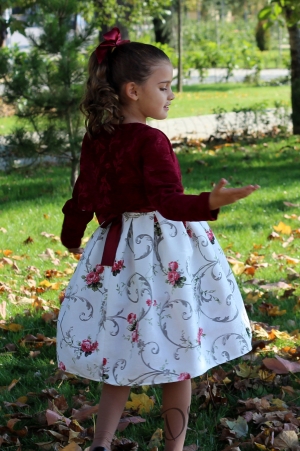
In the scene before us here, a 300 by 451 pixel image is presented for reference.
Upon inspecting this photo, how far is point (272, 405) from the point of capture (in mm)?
3041

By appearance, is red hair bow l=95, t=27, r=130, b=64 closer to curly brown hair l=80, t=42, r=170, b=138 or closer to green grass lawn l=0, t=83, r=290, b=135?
curly brown hair l=80, t=42, r=170, b=138

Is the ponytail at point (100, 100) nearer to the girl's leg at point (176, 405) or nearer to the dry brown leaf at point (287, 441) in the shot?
the girl's leg at point (176, 405)

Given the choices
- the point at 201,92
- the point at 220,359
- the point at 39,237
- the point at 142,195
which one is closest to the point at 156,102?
the point at 142,195

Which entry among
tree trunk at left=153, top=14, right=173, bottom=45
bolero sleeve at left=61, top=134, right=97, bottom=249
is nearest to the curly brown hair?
bolero sleeve at left=61, top=134, right=97, bottom=249

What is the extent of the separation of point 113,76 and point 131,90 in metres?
0.09

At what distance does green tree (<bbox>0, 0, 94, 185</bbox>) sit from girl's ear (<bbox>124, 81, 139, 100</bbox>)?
471 centimetres

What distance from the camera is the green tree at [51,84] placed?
7090mm

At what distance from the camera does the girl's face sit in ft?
8.13

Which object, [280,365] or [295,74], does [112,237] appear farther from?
[295,74]

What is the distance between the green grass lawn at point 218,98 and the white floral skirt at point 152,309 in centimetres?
1083

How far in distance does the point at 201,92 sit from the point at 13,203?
1409 cm

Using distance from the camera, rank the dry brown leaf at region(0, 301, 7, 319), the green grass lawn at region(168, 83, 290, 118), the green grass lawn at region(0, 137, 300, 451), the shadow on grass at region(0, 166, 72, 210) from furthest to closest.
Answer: the green grass lawn at region(168, 83, 290, 118) → the shadow on grass at region(0, 166, 72, 210) → the dry brown leaf at region(0, 301, 7, 319) → the green grass lawn at region(0, 137, 300, 451)

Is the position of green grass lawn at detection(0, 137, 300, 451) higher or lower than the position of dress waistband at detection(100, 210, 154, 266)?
lower

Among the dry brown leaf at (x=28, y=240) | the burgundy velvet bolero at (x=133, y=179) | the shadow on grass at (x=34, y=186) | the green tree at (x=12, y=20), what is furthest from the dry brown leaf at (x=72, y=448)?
the shadow on grass at (x=34, y=186)
